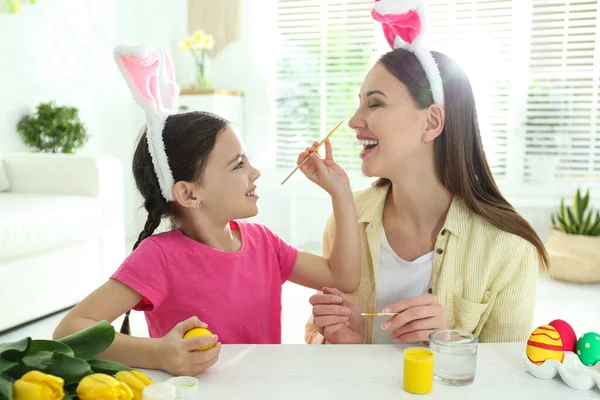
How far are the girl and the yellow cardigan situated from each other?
217 millimetres

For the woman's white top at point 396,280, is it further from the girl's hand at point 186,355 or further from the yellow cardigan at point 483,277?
the girl's hand at point 186,355

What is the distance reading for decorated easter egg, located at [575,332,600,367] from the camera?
981 mm

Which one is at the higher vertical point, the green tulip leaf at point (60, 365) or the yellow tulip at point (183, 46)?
the yellow tulip at point (183, 46)

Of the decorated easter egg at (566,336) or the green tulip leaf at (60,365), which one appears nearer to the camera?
the green tulip leaf at (60,365)

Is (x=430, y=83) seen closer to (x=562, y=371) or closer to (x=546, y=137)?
(x=562, y=371)

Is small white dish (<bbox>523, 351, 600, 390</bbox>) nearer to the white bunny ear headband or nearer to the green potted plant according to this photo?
the white bunny ear headband

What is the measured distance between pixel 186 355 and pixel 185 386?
7cm

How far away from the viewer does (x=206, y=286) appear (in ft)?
4.34

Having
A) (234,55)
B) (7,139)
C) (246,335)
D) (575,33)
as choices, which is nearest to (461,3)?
(575,33)

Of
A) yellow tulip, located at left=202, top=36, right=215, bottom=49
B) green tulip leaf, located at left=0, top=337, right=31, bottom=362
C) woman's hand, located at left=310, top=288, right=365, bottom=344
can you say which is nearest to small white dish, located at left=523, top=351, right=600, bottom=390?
woman's hand, located at left=310, top=288, right=365, bottom=344

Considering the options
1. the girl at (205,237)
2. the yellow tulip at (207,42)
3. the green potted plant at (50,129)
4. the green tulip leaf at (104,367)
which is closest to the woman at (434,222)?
the girl at (205,237)

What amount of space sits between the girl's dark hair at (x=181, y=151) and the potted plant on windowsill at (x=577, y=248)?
10.3ft

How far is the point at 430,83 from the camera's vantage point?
1524mm

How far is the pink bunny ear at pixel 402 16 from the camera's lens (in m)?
1.47
